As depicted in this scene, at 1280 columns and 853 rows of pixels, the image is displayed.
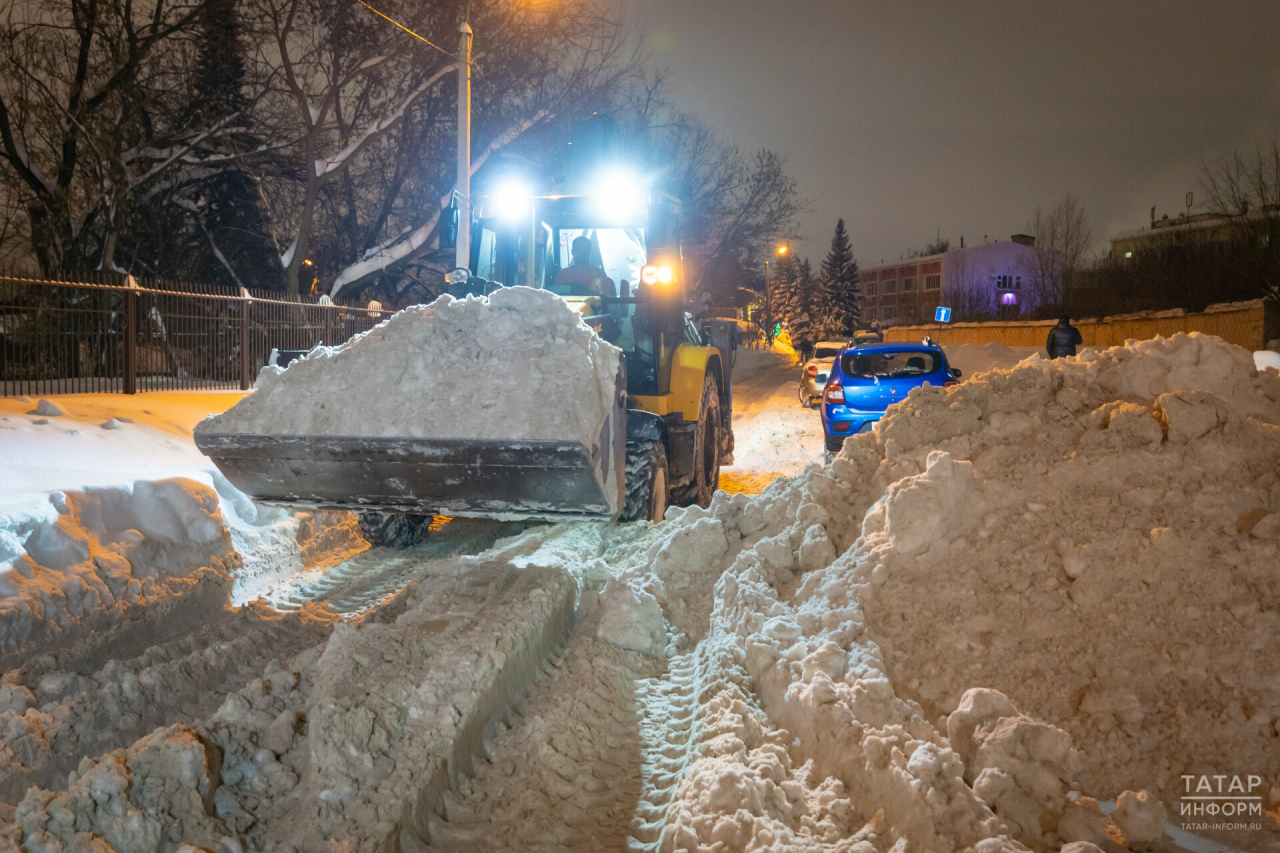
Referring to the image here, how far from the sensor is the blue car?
11.3 metres

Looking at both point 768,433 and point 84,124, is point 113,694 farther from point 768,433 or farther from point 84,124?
point 84,124

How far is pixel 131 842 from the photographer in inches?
96.6

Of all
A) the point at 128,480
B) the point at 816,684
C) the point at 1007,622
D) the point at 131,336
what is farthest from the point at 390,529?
the point at 131,336

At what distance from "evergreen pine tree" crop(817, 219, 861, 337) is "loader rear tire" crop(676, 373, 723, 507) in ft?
172

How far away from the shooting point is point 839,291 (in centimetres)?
6322

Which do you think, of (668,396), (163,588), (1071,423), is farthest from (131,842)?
(668,396)

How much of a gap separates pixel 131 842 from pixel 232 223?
25.3 m

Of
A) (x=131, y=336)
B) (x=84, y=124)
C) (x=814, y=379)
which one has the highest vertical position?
(x=84, y=124)

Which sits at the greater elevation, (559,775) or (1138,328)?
(1138,328)

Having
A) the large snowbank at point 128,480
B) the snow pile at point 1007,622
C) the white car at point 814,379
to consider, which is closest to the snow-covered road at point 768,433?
the white car at point 814,379

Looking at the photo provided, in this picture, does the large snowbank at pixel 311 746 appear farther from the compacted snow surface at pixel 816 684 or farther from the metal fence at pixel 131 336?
the metal fence at pixel 131 336

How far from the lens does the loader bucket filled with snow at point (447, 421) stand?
4.66 meters

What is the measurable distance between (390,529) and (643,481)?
2.30 m

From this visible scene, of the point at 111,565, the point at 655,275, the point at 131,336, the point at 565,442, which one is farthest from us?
the point at 131,336
